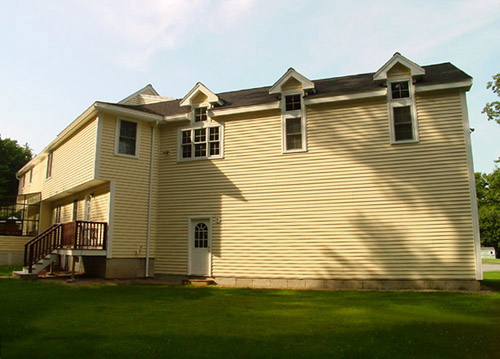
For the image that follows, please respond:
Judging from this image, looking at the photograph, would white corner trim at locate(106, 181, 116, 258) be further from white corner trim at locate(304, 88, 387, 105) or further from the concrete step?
white corner trim at locate(304, 88, 387, 105)

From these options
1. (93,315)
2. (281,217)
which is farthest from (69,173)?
(93,315)

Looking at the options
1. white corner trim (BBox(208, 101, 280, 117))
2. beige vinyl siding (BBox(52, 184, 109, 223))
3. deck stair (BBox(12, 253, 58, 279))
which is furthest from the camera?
beige vinyl siding (BBox(52, 184, 109, 223))

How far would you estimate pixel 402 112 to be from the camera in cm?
1459

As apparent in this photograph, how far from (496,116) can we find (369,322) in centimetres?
2876

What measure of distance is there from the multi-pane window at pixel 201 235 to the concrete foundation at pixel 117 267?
6.71 ft

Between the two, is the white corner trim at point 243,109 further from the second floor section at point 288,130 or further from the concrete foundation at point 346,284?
the concrete foundation at point 346,284

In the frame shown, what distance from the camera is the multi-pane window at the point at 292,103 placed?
15867 mm

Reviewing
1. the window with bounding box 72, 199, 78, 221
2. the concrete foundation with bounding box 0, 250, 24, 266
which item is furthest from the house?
the concrete foundation with bounding box 0, 250, 24, 266

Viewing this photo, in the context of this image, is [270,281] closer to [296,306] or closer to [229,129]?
[296,306]

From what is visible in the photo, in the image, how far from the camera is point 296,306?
33.0ft

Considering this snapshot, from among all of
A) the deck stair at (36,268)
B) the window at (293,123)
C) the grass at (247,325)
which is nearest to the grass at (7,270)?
the deck stair at (36,268)

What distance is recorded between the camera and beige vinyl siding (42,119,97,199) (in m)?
16.4

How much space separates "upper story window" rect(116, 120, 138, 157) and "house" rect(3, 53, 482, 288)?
0.15 ft

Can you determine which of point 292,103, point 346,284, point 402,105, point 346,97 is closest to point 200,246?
point 346,284
